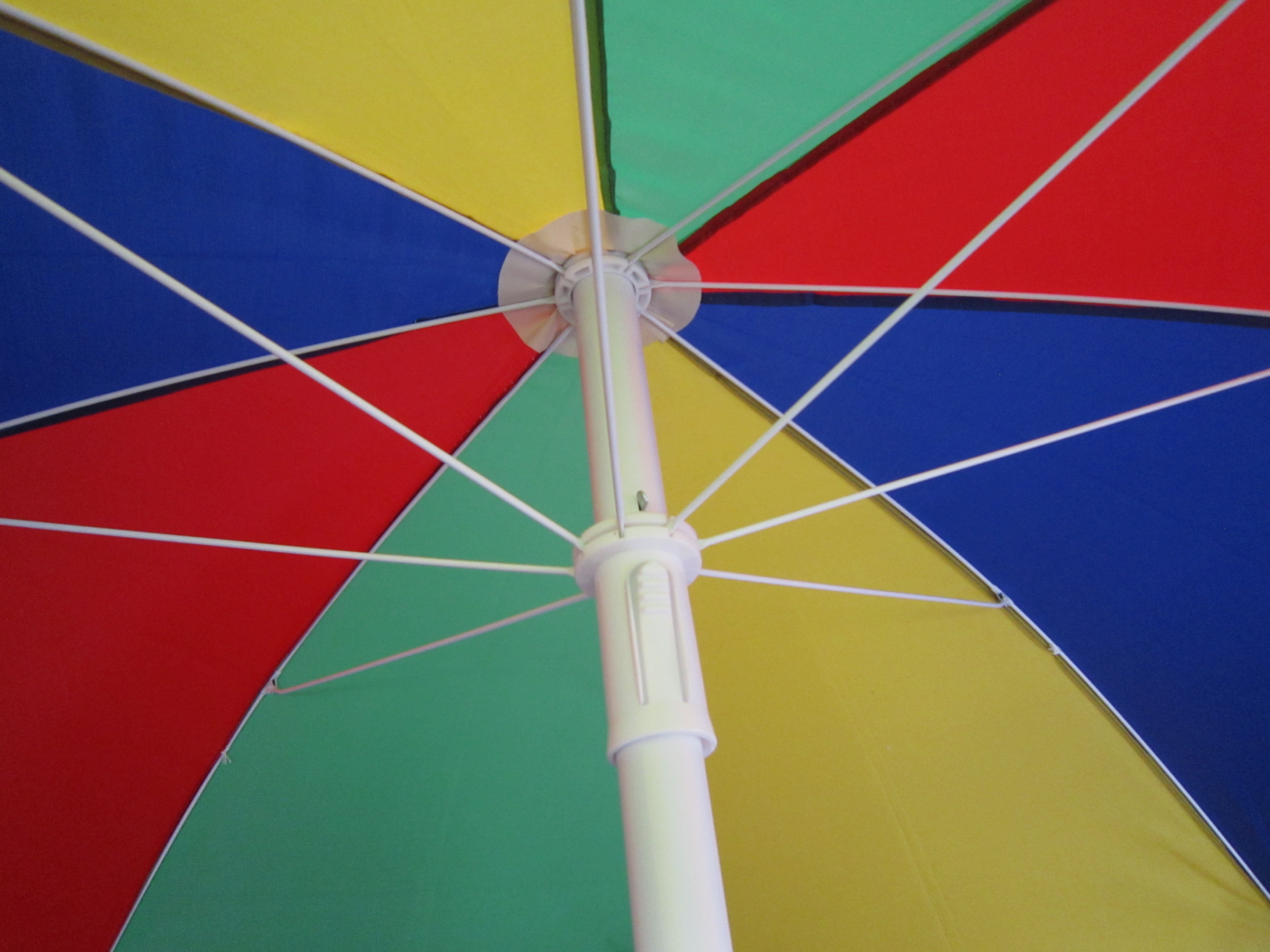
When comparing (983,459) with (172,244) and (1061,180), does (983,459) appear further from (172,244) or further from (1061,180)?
(172,244)

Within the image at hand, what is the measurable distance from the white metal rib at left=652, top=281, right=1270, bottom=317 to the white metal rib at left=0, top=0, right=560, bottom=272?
1.22ft

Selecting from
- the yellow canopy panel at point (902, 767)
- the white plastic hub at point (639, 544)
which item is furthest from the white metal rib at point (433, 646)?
the yellow canopy panel at point (902, 767)

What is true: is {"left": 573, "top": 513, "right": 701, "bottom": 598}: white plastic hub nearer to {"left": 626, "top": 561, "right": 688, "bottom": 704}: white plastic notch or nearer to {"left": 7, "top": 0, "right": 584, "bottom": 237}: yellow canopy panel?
{"left": 626, "top": 561, "right": 688, "bottom": 704}: white plastic notch

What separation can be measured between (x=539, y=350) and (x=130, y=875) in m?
1.64

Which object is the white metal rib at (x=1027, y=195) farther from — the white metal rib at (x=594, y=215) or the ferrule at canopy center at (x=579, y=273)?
the ferrule at canopy center at (x=579, y=273)

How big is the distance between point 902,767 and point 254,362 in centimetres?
189

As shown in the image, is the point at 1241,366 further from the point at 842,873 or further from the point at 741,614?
the point at 842,873

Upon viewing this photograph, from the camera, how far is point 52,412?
2.07 meters

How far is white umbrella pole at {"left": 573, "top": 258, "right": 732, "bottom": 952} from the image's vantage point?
148 centimetres

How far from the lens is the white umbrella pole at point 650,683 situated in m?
1.48

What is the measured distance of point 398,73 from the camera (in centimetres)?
175

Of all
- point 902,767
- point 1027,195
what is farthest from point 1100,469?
point 1027,195

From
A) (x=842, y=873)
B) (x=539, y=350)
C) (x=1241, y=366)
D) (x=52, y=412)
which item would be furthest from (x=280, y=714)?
Answer: (x=1241, y=366)

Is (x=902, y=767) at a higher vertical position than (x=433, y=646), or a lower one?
lower
